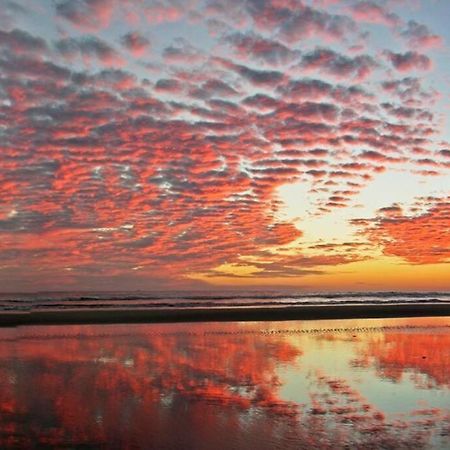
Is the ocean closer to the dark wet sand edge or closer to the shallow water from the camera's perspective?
the dark wet sand edge

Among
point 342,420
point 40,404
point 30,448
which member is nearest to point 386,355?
point 342,420

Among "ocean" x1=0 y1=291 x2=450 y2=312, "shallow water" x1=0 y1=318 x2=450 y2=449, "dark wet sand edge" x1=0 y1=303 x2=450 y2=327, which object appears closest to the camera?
"shallow water" x1=0 y1=318 x2=450 y2=449

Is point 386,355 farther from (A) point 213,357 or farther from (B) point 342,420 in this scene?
(B) point 342,420

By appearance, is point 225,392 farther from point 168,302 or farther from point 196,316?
point 168,302

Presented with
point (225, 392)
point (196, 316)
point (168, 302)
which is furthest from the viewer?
point (168, 302)

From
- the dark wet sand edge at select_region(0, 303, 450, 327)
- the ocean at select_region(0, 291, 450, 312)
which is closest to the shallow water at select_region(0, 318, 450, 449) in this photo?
the dark wet sand edge at select_region(0, 303, 450, 327)

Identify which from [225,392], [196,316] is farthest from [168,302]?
[225,392]

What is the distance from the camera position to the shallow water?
11.0 metres

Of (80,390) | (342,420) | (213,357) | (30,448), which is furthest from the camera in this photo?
(213,357)

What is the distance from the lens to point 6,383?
53.5ft

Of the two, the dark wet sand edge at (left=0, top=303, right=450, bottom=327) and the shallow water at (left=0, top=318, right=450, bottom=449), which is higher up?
the dark wet sand edge at (left=0, top=303, right=450, bottom=327)

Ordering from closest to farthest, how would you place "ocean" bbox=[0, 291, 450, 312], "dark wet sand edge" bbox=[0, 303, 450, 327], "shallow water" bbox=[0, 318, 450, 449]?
"shallow water" bbox=[0, 318, 450, 449] < "dark wet sand edge" bbox=[0, 303, 450, 327] < "ocean" bbox=[0, 291, 450, 312]

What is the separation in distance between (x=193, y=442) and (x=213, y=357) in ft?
35.1

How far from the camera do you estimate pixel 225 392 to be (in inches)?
594
